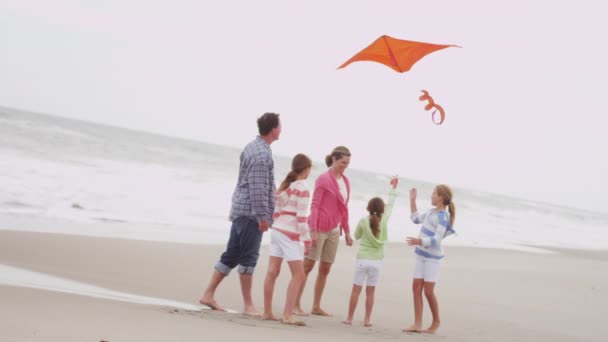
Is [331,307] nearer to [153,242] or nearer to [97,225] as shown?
[153,242]

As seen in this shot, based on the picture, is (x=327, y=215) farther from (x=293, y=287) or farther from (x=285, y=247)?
(x=293, y=287)

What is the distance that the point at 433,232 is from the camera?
20.9 feet

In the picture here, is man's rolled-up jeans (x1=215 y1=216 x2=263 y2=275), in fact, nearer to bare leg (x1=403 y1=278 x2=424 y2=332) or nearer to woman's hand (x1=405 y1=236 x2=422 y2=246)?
woman's hand (x1=405 y1=236 x2=422 y2=246)

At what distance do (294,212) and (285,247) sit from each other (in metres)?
0.28

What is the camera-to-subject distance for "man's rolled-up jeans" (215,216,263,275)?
5887mm

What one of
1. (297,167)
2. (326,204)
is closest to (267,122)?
(297,167)

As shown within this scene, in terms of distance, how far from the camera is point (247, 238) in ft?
19.4

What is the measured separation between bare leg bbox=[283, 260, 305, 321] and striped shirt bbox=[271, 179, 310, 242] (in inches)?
8.3

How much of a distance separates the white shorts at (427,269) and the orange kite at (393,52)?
1.96 metres

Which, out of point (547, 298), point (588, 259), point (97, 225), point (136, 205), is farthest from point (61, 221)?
point (588, 259)

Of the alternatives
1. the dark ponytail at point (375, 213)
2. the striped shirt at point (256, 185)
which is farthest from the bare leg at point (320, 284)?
the striped shirt at point (256, 185)

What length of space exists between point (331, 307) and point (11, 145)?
2041cm

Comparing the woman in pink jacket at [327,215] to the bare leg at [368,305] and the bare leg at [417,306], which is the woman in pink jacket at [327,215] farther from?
the bare leg at [417,306]

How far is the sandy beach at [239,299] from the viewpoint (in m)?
4.67
